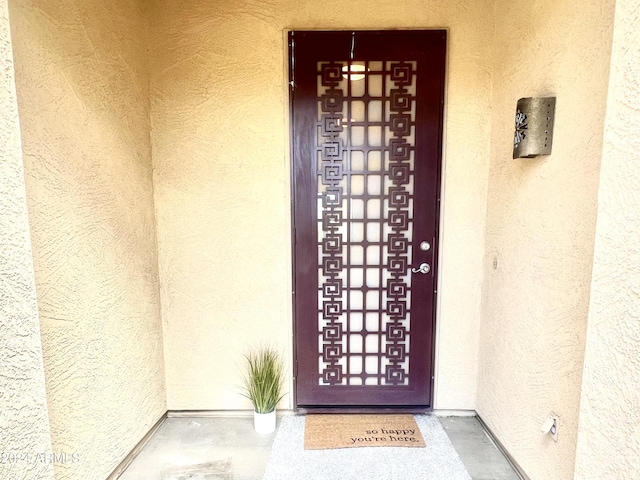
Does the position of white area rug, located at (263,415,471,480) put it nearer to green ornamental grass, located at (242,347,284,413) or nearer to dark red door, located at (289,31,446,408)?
green ornamental grass, located at (242,347,284,413)

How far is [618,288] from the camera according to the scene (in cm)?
100

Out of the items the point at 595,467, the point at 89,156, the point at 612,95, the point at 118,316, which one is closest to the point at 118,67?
the point at 89,156

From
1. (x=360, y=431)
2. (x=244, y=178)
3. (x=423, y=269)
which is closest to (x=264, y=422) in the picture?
(x=360, y=431)

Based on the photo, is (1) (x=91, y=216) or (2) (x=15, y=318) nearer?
(2) (x=15, y=318)

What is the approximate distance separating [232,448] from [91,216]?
157 cm

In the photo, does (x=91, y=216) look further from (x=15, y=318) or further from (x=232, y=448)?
(x=232, y=448)

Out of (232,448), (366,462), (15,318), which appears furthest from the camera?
(232,448)

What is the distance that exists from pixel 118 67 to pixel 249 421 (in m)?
2.35

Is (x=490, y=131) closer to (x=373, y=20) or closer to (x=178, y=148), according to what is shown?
(x=373, y=20)

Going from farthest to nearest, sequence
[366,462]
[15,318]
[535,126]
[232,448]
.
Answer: [232,448] < [366,462] < [535,126] < [15,318]

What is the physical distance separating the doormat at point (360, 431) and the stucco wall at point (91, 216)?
1070mm

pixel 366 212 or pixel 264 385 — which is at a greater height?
pixel 366 212

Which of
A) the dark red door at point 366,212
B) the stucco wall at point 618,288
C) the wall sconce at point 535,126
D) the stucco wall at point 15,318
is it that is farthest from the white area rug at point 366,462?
the wall sconce at point 535,126

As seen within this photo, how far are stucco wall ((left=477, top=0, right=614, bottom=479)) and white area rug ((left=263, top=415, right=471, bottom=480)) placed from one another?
372 mm
